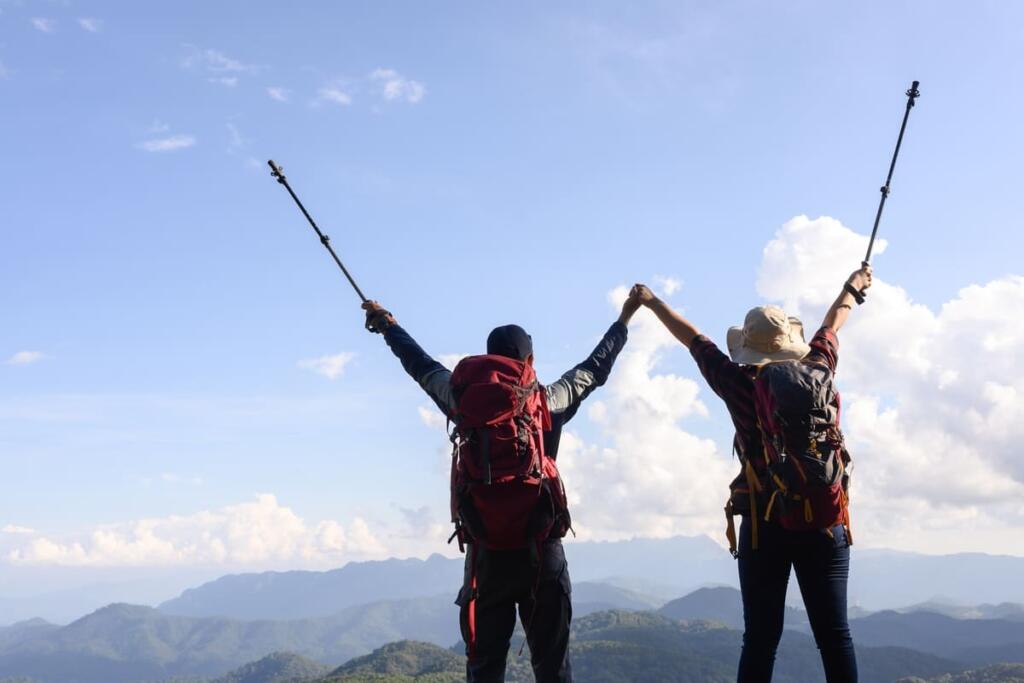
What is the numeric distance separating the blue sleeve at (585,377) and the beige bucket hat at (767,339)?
1.24 m

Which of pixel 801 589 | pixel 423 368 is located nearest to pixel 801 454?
pixel 801 589

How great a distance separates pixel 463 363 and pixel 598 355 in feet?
4.68

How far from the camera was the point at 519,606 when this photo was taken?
237 inches

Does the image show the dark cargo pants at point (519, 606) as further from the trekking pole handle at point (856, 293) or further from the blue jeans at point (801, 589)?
the trekking pole handle at point (856, 293)

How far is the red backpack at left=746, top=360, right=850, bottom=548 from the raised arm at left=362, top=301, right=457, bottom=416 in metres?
2.17

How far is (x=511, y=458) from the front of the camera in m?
5.95

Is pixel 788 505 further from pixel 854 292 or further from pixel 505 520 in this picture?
pixel 854 292

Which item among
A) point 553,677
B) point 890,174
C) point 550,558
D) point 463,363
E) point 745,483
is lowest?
point 553,677

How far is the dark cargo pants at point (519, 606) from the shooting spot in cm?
583

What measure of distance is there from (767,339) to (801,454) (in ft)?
2.96

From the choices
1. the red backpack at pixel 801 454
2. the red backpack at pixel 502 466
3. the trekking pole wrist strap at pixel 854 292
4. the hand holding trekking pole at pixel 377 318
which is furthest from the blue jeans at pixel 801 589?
the hand holding trekking pole at pixel 377 318

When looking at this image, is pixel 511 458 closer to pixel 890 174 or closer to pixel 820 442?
pixel 820 442

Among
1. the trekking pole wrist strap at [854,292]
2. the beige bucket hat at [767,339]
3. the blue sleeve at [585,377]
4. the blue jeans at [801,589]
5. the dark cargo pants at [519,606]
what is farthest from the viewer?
the trekking pole wrist strap at [854,292]

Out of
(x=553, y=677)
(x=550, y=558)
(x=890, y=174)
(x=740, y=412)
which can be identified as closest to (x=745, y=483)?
(x=740, y=412)
